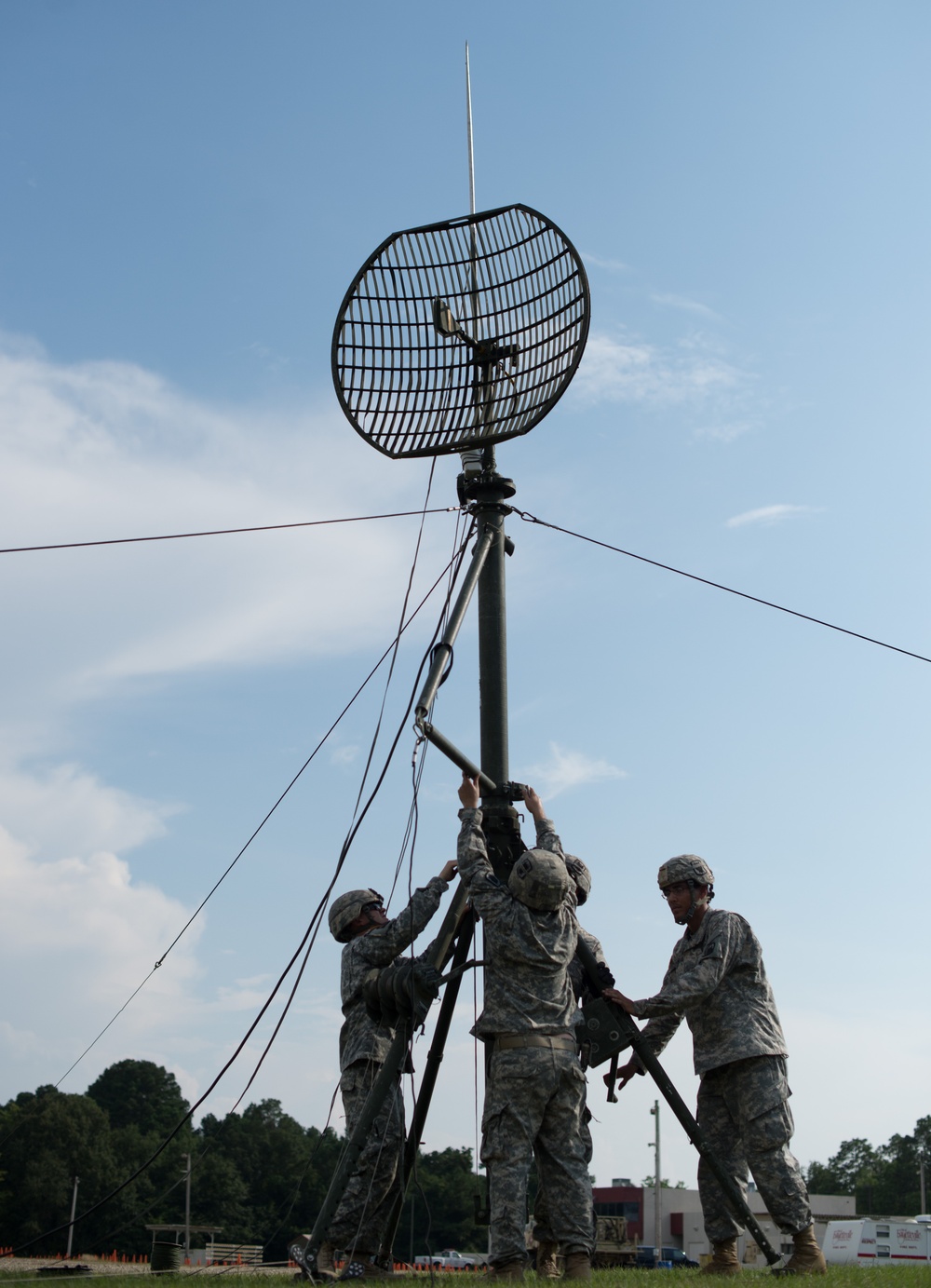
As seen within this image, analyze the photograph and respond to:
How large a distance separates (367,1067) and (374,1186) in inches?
25.4

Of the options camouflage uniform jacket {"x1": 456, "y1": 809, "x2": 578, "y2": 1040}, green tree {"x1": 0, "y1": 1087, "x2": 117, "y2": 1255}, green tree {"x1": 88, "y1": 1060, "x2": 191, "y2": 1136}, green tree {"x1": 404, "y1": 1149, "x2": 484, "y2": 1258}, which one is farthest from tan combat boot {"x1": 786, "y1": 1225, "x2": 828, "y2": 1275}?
green tree {"x1": 88, "y1": 1060, "x2": 191, "y2": 1136}

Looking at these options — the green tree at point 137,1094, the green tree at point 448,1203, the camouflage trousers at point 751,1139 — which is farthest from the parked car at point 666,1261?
the green tree at point 137,1094

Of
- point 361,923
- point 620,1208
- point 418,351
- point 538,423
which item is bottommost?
A: point 620,1208

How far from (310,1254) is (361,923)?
1801 millimetres

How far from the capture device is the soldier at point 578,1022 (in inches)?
262

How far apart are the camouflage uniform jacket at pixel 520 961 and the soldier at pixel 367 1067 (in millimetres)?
586

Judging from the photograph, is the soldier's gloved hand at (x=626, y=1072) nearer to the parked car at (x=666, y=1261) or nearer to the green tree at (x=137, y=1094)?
the parked car at (x=666, y=1261)

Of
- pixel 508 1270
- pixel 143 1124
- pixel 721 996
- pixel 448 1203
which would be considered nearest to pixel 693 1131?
pixel 721 996

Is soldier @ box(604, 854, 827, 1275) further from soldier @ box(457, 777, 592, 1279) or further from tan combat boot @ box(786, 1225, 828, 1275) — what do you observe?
soldier @ box(457, 777, 592, 1279)

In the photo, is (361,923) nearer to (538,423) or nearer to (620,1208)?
(538,423)

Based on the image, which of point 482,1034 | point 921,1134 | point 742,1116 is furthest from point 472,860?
point 921,1134

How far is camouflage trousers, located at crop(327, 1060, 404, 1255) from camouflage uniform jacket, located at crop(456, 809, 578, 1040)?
2.76 feet

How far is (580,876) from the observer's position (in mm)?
7625

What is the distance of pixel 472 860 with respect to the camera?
22.5 ft
